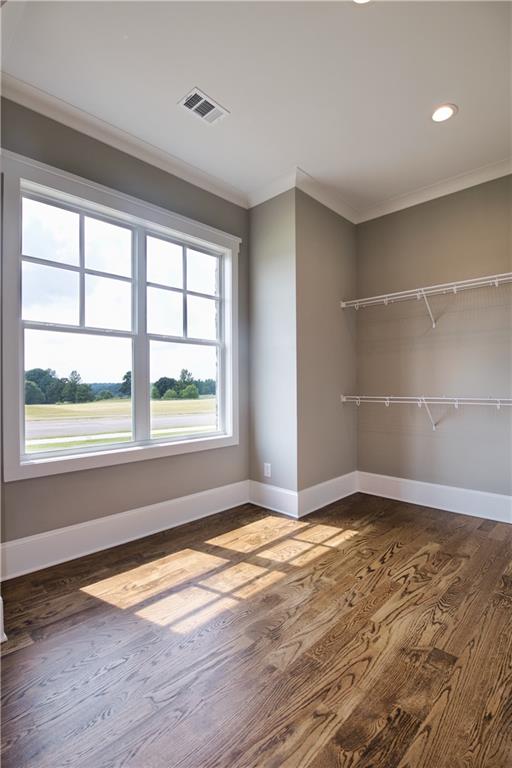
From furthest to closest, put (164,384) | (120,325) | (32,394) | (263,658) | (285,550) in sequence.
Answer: (164,384)
(120,325)
(285,550)
(32,394)
(263,658)

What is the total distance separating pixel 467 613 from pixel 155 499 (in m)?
2.12

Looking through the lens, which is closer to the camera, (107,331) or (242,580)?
(242,580)

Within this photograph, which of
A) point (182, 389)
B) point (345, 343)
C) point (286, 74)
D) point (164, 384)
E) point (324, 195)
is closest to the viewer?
point (286, 74)

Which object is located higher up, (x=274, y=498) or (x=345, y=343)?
(x=345, y=343)

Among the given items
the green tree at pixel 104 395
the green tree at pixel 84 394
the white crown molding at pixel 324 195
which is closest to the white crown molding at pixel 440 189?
the white crown molding at pixel 324 195

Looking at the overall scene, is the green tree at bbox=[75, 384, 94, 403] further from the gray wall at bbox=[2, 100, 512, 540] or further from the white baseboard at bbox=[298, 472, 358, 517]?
the white baseboard at bbox=[298, 472, 358, 517]

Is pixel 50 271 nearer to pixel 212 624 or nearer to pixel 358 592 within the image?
pixel 212 624

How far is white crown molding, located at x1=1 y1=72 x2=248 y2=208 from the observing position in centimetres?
220

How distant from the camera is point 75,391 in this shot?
2506 millimetres

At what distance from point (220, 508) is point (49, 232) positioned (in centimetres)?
252

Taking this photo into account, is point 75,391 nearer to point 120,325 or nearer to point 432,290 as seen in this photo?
point 120,325

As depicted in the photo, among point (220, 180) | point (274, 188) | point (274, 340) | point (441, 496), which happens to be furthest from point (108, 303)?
point (441, 496)

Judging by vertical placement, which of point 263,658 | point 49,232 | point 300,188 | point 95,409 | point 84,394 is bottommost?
point 263,658

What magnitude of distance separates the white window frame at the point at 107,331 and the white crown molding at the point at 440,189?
5.01 ft
